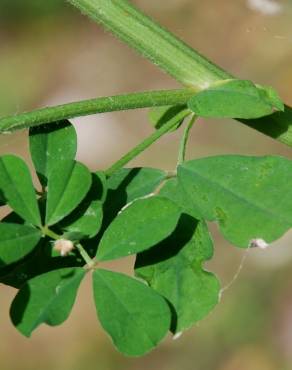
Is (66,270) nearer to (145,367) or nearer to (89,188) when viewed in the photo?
(89,188)

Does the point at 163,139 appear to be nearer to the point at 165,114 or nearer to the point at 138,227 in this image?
the point at 165,114

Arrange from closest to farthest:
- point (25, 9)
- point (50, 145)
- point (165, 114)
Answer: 1. point (50, 145)
2. point (165, 114)
3. point (25, 9)

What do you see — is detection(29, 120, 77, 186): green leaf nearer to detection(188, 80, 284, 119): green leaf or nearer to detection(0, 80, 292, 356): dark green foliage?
detection(0, 80, 292, 356): dark green foliage

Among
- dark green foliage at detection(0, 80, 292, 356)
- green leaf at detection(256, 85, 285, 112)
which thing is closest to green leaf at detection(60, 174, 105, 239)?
dark green foliage at detection(0, 80, 292, 356)

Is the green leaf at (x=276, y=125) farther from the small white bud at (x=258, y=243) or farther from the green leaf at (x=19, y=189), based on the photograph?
the green leaf at (x=19, y=189)

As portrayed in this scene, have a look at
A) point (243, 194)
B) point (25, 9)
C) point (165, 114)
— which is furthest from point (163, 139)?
point (243, 194)

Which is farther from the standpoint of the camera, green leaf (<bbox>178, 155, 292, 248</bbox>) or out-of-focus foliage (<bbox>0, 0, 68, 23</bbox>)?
out-of-focus foliage (<bbox>0, 0, 68, 23</bbox>)
